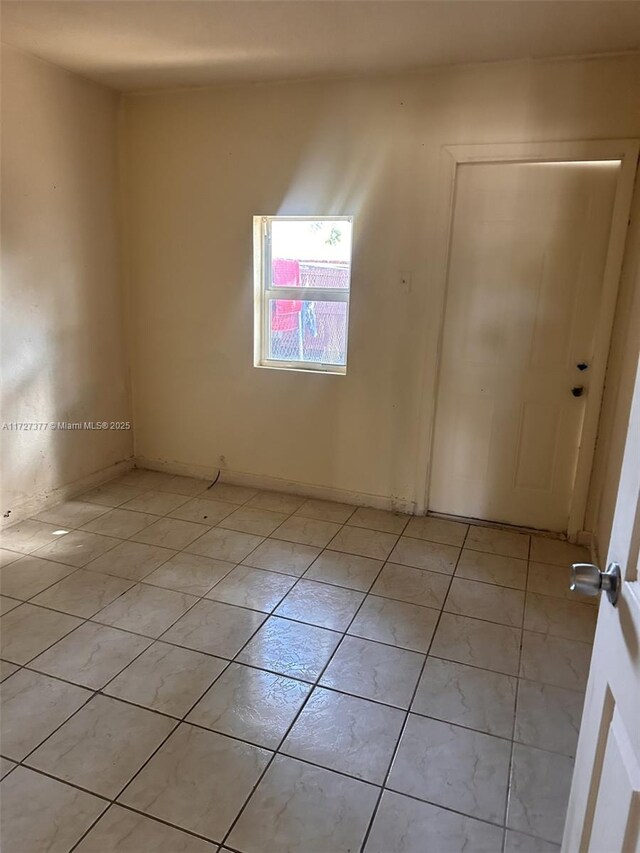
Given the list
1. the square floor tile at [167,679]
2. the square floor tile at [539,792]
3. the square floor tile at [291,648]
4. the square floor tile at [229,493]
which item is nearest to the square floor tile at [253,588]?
the square floor tile at [291,648]

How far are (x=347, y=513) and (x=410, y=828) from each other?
2058 millimetres

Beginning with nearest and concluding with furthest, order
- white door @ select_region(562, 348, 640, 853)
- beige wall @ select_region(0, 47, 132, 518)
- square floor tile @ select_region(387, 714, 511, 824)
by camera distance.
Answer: white door @ select_region(562, 348, 640, 853)
square floor tile @ select_region(387, 714, 511, 824)
beige wall @ select_region(0, 47, 132, 518)

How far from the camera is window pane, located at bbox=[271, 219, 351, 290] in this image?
332 cm

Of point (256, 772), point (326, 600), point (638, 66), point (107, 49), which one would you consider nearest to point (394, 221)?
point (638, 66)

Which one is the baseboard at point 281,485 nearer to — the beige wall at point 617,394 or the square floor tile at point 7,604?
the beige wall at point 617,394

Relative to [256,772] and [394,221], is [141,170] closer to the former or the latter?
[394,221]

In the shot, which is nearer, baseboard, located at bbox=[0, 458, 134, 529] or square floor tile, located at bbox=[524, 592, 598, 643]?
square floor tile, located at bbox=[524, 592, 598, 643]

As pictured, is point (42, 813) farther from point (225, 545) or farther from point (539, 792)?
point (225, 545)

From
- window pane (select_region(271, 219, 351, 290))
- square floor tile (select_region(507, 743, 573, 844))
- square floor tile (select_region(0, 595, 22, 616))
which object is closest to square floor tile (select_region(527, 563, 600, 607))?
square floor tile (select_region(507, 743, 573, 844))

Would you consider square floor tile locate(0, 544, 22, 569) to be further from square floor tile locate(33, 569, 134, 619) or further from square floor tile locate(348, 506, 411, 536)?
square floor tile locate(348, 506, 411, 536)

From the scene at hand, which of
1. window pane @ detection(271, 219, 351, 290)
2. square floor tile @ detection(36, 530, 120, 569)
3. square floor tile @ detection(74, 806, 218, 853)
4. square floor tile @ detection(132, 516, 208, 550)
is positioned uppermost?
window pane @ detection(271, 219, 351, 290)

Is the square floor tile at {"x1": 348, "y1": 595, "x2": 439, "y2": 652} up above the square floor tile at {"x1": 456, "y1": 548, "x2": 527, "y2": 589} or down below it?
below

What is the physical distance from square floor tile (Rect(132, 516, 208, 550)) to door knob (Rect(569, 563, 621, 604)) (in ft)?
7.61

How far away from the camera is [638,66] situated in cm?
258
